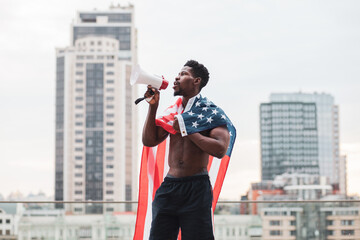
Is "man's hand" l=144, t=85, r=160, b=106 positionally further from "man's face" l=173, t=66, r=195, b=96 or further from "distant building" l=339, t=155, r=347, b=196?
"distant building" l=339, t=155, r=347, b=196

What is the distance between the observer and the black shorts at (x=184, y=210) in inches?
79.0

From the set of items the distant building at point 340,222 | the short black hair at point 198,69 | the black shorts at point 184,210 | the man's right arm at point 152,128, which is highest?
the short black hair at point 198,69

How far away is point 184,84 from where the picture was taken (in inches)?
81.8

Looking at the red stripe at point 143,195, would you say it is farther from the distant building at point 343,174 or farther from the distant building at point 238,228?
the distant building at point 343,174

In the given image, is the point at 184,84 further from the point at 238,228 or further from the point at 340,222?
the point at 340,222

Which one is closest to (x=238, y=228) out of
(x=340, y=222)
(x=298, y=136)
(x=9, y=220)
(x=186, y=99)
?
(x=340, y=222)

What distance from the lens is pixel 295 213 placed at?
16.9ft

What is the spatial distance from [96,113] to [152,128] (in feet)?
213

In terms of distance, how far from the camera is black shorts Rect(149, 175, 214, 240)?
2.01 m

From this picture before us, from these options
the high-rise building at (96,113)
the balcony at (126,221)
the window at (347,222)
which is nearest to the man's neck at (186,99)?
the balcony at (126,221)

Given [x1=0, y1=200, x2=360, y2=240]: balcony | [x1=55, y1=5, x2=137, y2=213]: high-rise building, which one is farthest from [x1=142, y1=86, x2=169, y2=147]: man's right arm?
[x1=55, y1=5, x2=137, y2=213]: high-rise building

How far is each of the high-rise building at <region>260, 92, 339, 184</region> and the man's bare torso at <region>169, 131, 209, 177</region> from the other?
80.4 meters

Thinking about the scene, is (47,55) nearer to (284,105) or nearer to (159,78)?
(284,105)

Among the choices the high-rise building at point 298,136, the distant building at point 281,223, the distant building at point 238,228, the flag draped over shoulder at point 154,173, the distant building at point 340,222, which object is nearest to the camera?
the flag draped over shoulder at point 154,173
